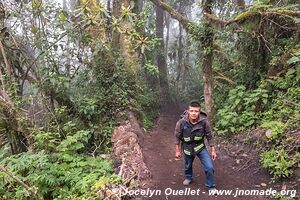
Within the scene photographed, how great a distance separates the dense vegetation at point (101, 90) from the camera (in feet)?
21.5

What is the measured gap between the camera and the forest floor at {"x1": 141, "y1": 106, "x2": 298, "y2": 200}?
6062mm

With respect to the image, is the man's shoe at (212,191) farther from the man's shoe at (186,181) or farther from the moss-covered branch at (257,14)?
the moss-covered branch at (257,14)

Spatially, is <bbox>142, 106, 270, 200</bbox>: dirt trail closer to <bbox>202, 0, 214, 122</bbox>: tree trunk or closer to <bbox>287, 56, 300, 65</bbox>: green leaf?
<bbox>202, 0, 214, 122</bbox>: tree trunk

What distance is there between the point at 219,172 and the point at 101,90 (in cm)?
490

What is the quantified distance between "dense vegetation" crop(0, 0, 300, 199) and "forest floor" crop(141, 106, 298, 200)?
1.25ft

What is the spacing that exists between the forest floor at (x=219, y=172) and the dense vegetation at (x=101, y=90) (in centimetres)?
38

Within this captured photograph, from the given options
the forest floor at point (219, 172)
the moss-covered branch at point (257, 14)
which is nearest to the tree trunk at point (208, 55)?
the moss-covered branch at point (257, 14)

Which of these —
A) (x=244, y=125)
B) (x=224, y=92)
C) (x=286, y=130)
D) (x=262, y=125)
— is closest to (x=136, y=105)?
(x=224, y=92)

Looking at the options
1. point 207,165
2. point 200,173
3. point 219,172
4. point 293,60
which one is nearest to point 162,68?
point 293,60

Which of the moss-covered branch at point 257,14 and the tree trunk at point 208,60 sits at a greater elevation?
the moss-covered branch at point 257,14

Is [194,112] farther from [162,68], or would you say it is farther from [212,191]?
[162,68]

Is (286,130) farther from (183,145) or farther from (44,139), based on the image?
(44,139)

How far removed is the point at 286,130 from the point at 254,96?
6.76 ft

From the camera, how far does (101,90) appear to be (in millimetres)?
10305
